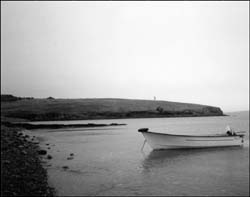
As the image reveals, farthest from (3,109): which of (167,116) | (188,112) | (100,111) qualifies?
(188,112)

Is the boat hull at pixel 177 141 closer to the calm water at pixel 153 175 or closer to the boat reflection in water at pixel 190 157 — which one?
the boat reflection in water at pixel 190 157

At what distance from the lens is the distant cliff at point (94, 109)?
10450cm

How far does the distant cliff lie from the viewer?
343 feet

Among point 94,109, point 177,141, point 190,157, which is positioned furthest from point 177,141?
point 94,109

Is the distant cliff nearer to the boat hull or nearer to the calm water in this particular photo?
the boat hull

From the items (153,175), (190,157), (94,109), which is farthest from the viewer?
(94,109)

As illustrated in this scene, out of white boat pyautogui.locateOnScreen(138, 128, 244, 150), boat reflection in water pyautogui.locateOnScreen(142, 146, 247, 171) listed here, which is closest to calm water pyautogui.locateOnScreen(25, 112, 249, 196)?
boat reflection in water pyautogui.locateOnScreen(142, 146, 247, 171)

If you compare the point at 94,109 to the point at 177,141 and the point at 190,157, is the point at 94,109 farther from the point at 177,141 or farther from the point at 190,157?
the point at 190,157

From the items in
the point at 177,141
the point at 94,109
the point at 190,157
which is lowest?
the point at 190,157

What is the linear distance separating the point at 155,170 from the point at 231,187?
524 cm

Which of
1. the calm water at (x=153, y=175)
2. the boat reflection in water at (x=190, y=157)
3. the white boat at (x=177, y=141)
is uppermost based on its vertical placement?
the white boat at (x=177, y=141)

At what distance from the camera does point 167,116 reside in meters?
129

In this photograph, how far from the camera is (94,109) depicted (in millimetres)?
119625

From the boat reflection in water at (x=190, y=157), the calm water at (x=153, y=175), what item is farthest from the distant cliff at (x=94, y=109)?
the calm water at (x=153, y=175)
